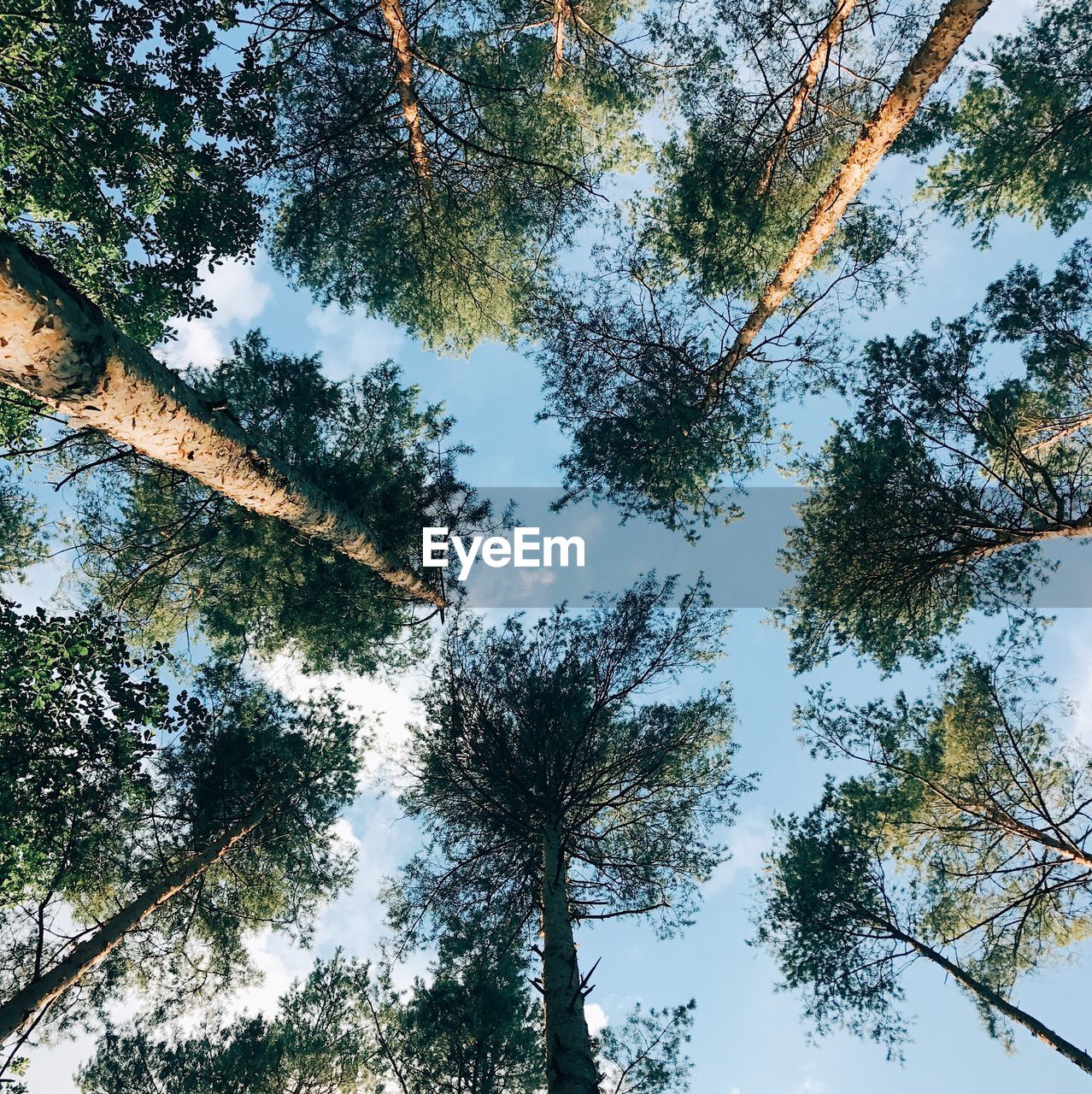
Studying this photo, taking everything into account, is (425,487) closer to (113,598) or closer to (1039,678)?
(113,598)

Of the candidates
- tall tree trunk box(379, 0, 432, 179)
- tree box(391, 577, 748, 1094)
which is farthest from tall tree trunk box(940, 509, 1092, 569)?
tall tree trunk box(379, 0, 432, 179)

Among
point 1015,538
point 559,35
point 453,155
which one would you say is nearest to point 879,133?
point 559,35

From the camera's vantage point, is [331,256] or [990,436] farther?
[331,256]

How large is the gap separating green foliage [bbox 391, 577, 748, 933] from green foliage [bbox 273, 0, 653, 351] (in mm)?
5601

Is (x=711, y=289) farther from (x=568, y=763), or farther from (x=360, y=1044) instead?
(x=360, y=1044)

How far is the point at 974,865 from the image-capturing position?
9055 mm

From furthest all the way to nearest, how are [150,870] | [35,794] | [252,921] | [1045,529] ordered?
1. [252,921]
2. [150,870]
3. [1045,529]
4. [35,794]

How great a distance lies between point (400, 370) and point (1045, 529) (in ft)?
30.2

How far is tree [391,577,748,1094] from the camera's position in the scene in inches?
314

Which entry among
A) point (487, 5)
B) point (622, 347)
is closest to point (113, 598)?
point (622, 347)

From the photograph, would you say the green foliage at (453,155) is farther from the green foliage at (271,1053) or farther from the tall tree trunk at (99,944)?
the green foliage at (271,1053)

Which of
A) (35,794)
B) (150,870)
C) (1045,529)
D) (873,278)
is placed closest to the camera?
(35,794)

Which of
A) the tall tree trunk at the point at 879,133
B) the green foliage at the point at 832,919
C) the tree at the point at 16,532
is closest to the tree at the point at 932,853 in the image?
the green foliage at the point at 832,919

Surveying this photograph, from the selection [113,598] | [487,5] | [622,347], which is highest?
[487,5]
